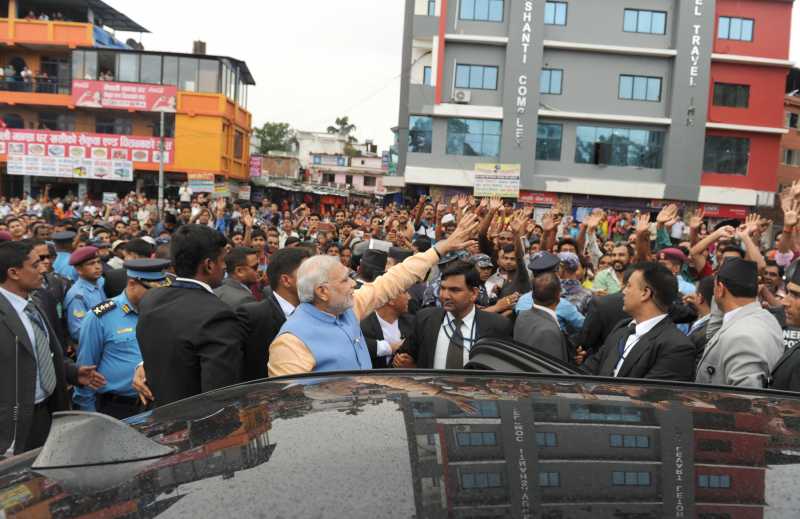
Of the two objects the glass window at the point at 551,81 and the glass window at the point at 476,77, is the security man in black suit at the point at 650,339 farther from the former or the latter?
the glass window at the point at 551,81

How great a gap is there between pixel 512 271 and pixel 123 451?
246 inches

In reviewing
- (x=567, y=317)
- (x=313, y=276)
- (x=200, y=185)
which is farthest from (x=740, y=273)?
(x=200, y=185)

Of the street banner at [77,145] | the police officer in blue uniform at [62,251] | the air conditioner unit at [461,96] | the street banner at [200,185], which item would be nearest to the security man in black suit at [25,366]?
the police officer in blue uniform at [62,251]

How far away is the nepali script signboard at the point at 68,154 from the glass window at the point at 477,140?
16.5 m

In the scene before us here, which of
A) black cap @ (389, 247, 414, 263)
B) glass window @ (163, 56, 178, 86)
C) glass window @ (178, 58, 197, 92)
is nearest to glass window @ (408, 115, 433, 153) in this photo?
glass window @ (178, 58, 197, 92)

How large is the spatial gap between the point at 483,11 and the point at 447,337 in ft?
106

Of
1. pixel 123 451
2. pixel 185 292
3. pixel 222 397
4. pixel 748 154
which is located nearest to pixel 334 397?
pixel 222 397

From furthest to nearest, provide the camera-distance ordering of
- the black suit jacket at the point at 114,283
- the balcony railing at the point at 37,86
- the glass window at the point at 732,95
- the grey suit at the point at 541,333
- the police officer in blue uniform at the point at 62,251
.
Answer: the balcony railing at the point at 37,86 → the glass window at the point at 732,95 → the police officer in blue uniform at the point at 62,251 → the black suit jacket at the point at 114,283 → the grey suit at the point at 541,333

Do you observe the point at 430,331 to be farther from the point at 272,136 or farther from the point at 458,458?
the point at 272,136

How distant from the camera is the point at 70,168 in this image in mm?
36469

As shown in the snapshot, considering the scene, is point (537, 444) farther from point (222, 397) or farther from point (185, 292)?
point (185, 292)

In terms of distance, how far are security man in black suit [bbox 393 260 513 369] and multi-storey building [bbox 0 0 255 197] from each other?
115 ft

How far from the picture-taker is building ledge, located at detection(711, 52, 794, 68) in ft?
114

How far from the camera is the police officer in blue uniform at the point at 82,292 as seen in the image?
21.6 ft
